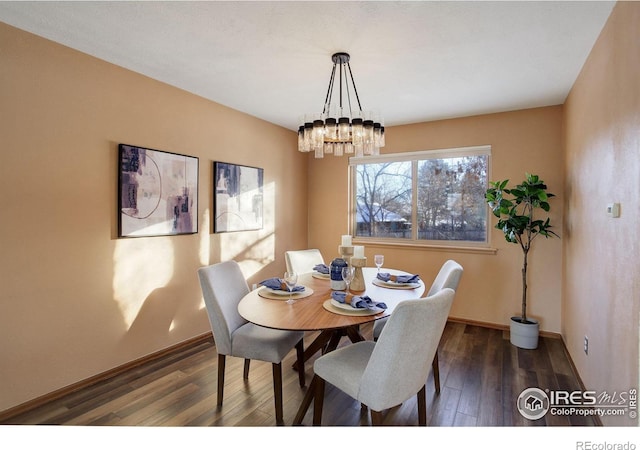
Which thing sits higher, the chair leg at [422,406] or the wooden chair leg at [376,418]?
the wooden chair leg at [376,418]

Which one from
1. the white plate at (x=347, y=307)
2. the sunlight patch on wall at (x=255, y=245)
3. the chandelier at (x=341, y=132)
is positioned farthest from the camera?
the sunlight patch on wall at (x=255, y=245)

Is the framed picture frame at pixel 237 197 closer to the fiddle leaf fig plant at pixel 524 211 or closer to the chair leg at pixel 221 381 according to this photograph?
the chair leg at pixel 221 381

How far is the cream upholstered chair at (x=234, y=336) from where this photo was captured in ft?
6.86

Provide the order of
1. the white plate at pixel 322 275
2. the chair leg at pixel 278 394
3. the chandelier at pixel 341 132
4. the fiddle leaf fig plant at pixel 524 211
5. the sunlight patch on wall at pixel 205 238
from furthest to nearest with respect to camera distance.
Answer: the sunlight patch on wall at pixel 205 238 → the fiddle leaf fig plant at pixel 524 211 → the white plate at pixel 322 275 → the chandelier at pixel 341 132 → the chair leg at pixel 278 394

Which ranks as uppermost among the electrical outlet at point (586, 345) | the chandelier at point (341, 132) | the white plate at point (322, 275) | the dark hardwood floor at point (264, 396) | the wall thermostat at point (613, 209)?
the chandelier at point (341, 132)

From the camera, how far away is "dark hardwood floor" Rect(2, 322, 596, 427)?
210 centimetres

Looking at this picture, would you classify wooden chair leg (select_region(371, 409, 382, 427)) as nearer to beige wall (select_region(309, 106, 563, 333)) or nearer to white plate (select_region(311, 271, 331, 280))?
white plate (select_region(311, 271, 331, 280))

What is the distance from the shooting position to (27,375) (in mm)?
2203

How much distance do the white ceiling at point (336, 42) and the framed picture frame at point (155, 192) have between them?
0.69 m

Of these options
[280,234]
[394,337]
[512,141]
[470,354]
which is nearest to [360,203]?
[280,234]

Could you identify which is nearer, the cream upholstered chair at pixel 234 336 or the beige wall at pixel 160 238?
the beige wall at pixel 160 238

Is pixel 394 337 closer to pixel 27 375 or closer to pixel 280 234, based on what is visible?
pixel 27 375

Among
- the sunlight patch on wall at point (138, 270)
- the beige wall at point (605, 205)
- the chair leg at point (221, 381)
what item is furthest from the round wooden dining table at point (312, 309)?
the sunlight patch on wall at point (138, 270)

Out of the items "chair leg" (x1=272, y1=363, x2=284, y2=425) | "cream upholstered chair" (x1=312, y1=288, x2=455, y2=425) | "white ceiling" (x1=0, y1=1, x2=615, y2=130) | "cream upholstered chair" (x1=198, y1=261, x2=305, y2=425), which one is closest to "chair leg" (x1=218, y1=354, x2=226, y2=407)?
"cream upholstered chair" (x1=198, y1=261, x2=305, y2=425)
